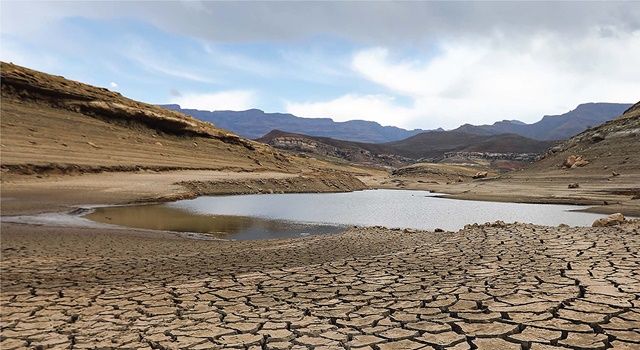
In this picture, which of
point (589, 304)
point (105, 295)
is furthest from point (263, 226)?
point (589, 304)

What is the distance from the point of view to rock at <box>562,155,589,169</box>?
143ft

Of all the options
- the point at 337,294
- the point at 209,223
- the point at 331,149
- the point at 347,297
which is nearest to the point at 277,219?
the point at 209,223

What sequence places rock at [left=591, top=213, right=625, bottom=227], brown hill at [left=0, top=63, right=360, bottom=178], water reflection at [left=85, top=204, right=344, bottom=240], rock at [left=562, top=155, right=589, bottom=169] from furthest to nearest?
rock at [left=562, top=155, right=589, bottom=169] → brown hill at [left=0, top=63, right=360, bottom=178] → water reflection at [left=85, top=204, right=344, bottom=240] → rock at [left=591, top=213, right=625, bottom=227]

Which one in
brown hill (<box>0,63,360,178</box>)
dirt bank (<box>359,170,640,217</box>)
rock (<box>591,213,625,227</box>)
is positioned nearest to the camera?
rock (<box>591,213,625,227</box>)

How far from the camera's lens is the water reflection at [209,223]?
15.5 meters

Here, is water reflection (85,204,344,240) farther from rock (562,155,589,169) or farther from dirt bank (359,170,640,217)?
rock (562,155,589,169)

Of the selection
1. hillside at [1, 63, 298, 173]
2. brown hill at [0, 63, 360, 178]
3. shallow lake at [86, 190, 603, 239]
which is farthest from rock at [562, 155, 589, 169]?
hillside at [1, 63, 298, 173]

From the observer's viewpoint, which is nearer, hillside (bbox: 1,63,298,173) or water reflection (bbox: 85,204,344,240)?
water reflection (bbox: 85,204,344,240)

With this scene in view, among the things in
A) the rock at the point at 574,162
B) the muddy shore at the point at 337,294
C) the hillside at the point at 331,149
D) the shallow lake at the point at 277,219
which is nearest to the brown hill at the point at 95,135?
the shallow lake at the point at 277,219

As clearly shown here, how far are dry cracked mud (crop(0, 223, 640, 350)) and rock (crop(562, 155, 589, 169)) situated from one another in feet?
128

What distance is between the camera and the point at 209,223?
1767 centimetres

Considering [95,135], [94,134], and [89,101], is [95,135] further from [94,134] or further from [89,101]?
[89,101]

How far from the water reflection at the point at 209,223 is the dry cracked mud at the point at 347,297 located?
569cm

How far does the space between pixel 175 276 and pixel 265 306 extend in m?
2.72
